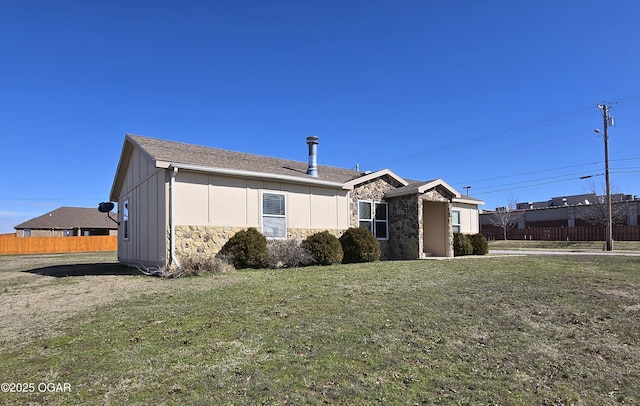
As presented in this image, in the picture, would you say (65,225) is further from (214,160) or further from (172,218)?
(172,218)

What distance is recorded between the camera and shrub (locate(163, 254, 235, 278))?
10.2 meters

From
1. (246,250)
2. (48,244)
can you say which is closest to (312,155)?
(246,250)

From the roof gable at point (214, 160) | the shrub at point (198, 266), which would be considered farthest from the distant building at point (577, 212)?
the shrub at point (198, 266)

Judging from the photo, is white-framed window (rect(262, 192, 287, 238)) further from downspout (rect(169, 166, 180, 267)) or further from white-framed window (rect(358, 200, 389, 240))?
white-framed window (rect(358, 200, 389, 240))

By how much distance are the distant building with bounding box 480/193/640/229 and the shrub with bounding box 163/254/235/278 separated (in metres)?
39.8

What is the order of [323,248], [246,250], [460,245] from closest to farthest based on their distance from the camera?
[246,250]
[323,248]
[460,245]

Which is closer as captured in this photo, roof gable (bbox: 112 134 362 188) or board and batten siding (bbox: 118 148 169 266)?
board and batten siding (bbox: 118 148 169 266)

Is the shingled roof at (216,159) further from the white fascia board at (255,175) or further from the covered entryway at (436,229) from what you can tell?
the covered entryway at (436,229)

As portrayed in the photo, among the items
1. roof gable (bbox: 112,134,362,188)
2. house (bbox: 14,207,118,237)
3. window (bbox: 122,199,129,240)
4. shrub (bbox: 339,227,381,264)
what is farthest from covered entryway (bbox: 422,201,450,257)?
house (bbox: 14,207,118,237)

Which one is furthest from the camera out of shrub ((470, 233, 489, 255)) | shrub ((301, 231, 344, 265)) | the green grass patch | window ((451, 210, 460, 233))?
window ((451, 210, 460, 233))

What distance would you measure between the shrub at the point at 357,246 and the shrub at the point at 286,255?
69.7 inches

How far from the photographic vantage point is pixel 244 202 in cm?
1247

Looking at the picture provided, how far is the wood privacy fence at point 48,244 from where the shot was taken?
1296 inches

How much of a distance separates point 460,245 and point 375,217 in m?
4.77
